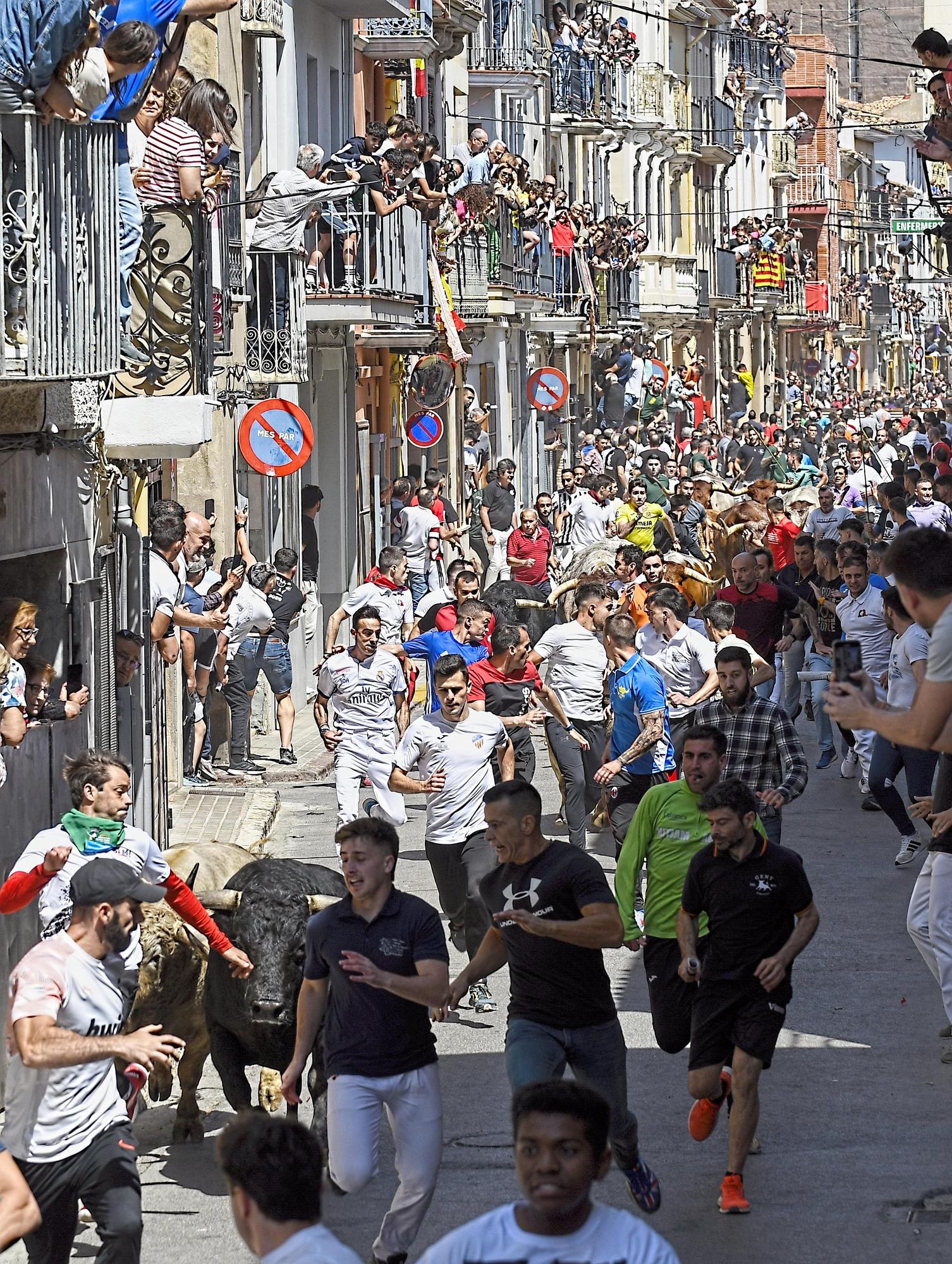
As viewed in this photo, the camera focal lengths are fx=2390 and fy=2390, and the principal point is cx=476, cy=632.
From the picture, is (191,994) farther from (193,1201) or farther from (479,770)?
(479,770)

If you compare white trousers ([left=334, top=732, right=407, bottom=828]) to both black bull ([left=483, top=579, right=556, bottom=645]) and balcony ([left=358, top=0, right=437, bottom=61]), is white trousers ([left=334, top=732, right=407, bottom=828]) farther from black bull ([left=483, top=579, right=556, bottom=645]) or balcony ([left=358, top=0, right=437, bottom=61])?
balcony ([left=358, top=0, right=437, bottom=61])

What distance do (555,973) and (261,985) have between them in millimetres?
1429

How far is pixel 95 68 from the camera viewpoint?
34.9 ft

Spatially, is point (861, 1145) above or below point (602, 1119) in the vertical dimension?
below

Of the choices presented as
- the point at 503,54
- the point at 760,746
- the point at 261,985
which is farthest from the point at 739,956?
the point at 503,54

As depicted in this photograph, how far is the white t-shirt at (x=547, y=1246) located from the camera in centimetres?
479

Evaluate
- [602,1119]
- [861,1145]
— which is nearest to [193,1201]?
[861,1145]

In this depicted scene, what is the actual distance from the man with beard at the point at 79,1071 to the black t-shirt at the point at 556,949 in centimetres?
153

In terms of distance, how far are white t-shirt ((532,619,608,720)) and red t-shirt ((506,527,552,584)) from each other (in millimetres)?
9245

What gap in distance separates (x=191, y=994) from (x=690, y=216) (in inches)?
2255

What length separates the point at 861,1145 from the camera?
374 inches

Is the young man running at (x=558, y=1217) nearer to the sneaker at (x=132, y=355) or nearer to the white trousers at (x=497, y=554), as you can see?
the sneaker at (x=132, y=355)

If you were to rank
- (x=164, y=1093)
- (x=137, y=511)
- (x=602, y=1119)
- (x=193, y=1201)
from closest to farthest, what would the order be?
(x=602, y=1119), (x=193, y=1201), (x=164, y=1093), (x=137, y=511)

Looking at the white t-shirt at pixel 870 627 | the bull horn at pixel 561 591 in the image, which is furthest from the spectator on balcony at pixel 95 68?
the bull horn at pixel 561 591
